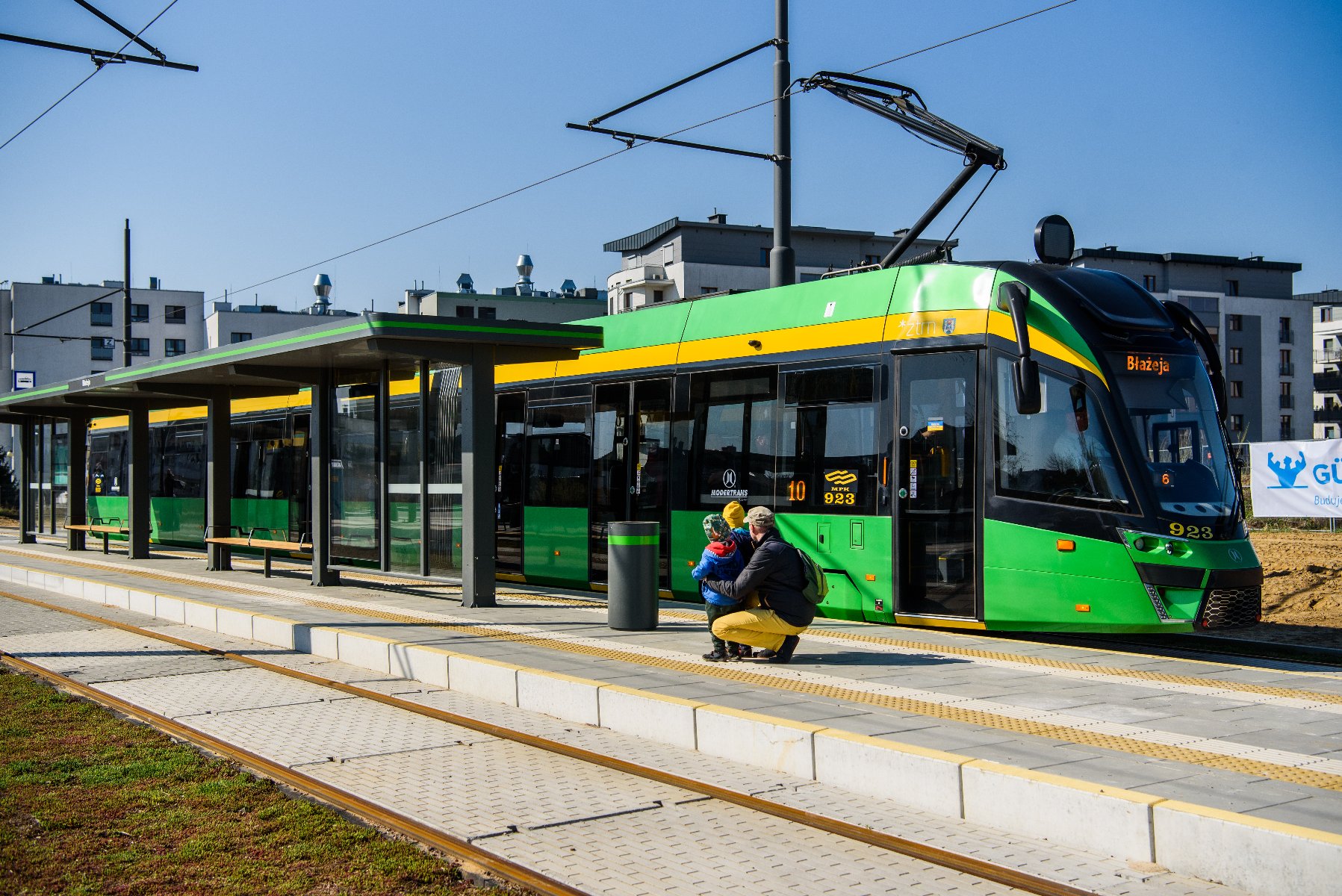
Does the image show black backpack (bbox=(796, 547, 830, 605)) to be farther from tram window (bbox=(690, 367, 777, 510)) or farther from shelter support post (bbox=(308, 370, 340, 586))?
shelter support post (bbox=(308, 370, 340, 586))

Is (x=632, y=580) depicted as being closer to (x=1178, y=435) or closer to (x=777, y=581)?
(x=777, y=581)

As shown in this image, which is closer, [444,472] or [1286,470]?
[444,472]

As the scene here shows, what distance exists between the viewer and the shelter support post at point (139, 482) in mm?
22641

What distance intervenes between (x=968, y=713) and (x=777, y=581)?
232cm

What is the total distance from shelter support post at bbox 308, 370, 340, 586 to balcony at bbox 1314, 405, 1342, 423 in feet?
256

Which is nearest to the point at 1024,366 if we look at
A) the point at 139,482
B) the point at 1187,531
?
the point at 1187,531

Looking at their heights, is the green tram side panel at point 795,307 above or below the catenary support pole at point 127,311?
below

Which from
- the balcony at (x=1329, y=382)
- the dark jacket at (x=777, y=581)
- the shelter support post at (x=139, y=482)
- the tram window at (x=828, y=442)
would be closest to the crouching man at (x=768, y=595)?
the dark jacket at (x=777, y=581)

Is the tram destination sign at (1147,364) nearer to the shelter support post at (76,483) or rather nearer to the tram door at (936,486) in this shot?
the tram door at (936,486)

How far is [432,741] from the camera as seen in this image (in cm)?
816

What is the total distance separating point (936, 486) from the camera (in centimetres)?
1143

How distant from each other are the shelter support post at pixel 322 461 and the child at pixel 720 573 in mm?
8121

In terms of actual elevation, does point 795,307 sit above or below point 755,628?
above

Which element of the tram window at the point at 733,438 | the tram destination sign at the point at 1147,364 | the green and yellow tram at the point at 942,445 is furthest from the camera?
the tram window at the point at 733,438
